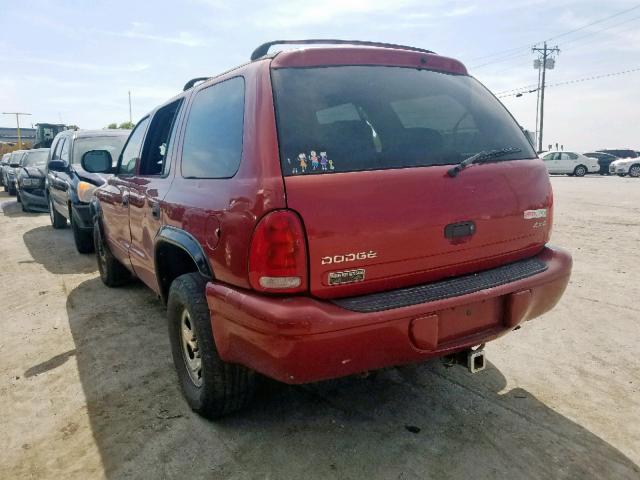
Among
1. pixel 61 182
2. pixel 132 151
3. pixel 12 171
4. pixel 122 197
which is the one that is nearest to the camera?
pixel 122 197

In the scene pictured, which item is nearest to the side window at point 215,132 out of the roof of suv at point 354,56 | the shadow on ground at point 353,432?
the roof of suv at point 354,56

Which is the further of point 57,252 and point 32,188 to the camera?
point 32,188

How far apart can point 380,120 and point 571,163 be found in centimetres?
3049

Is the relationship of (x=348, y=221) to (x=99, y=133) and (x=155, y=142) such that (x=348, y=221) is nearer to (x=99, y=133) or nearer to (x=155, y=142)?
(x=155, y=142)

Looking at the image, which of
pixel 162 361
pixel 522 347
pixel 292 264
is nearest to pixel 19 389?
pixel 162 361

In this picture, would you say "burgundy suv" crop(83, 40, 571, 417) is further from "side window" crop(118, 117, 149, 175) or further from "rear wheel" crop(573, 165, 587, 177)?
"rear wheel" crop(573, 165, 587, 177)

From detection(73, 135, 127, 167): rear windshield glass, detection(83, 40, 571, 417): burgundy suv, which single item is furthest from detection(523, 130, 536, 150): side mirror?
detection(73, 135, 127, 167): rear windshield glass

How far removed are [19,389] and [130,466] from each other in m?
1.32

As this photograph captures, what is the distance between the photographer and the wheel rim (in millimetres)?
2871

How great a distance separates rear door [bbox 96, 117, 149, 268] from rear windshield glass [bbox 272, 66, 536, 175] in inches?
84.0

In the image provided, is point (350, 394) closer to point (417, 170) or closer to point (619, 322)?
point (417, 170)

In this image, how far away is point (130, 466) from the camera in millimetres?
2420

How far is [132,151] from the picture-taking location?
4.35 meters

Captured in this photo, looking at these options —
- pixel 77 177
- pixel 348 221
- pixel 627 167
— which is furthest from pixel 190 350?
pixel 627 167
